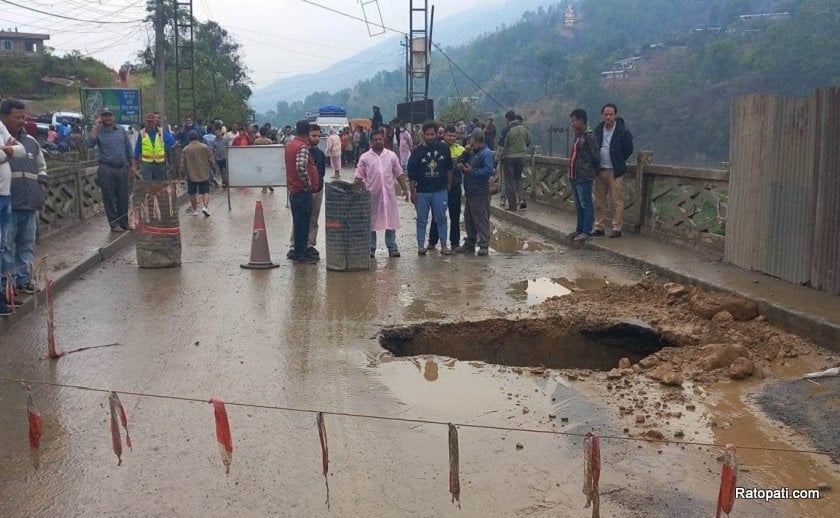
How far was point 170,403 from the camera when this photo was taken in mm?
5191

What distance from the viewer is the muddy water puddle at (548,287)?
326 inches

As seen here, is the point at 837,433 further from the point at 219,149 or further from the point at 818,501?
the point at 219,149

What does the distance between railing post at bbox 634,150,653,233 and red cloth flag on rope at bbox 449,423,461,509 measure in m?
8.31

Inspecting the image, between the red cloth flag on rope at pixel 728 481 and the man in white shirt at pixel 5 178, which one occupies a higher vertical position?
the man in white shirt at pixel 5 178

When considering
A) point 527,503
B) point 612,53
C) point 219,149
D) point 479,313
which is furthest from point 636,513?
point 612,53

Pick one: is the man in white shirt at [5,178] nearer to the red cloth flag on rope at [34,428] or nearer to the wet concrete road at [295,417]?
the wet concrete road at [295,417]

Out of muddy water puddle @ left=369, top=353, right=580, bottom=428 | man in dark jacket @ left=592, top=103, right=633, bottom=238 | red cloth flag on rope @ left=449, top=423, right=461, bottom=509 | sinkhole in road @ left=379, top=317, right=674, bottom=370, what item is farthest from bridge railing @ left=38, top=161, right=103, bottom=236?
red cloth flag on rope @ left=449, top=423, right=461, bottom=509

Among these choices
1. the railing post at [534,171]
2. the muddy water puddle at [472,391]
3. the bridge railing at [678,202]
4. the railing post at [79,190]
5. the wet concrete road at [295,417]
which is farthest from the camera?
the railing post at [534,171]

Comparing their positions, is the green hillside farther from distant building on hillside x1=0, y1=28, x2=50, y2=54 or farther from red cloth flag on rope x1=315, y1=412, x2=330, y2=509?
red cloth flag on rope x1=315, y1=412, x2=330, y2=509

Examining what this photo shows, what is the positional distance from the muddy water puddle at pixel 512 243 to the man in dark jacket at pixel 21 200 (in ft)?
20.1

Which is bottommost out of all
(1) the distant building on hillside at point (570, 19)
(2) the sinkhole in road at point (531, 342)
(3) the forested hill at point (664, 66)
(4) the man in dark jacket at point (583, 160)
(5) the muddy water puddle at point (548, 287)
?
(2) the sinkhole in road at point (531, 342)

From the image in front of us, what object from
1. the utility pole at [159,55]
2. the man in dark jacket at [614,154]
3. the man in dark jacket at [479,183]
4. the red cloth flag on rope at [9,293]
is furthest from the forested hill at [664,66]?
the utility pole at [159,55]

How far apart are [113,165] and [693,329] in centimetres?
939

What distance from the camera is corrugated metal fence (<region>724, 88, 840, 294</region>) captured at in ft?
22.9
